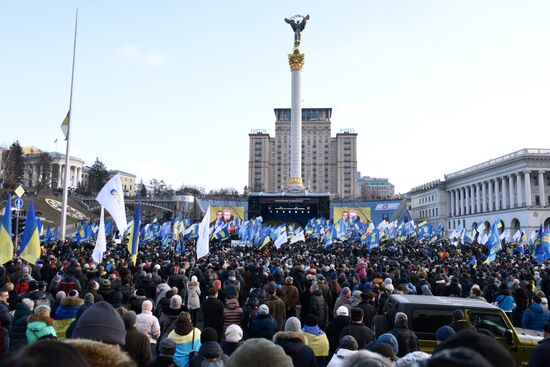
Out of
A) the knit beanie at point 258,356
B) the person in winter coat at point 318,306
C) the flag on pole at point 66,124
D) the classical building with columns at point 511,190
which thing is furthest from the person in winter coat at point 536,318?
the classical building with columns at point 511,190

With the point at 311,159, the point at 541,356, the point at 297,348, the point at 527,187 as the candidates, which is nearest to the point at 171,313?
the point at 297,348

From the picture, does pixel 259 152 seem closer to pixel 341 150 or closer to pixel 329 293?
pixel 341 150

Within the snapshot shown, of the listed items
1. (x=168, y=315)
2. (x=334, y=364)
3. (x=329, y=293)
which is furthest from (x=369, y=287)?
(x=334, y=364)

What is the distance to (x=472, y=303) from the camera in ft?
26.6

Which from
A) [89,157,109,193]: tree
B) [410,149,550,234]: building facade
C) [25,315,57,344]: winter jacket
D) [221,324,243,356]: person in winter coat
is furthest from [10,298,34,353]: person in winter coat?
[89,157,109,193]: tree

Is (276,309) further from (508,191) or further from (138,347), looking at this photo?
(508,191)

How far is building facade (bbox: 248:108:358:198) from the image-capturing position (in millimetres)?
152375

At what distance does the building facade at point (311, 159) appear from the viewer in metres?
152

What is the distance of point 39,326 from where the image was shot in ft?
20.5

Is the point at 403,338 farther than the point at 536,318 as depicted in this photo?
No

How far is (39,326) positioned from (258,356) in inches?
182

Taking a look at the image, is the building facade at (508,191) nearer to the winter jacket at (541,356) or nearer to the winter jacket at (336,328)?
the winter jacket at (336,328)

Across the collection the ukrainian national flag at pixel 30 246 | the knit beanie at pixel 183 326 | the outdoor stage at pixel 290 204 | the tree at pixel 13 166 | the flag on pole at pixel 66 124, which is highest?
the tree at pixel 13 166

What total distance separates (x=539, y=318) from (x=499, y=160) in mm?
73965
